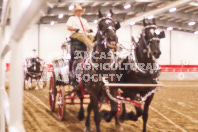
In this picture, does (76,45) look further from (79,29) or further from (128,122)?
(128,122)

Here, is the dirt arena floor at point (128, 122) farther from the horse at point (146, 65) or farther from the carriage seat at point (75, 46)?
→ the carriage seat at point (75, 46)

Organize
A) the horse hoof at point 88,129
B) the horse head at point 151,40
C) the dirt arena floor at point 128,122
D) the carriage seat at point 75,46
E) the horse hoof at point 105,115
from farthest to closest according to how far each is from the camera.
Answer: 1. the carriage seat at point 75,46
2. the dirt arena floor at point 128,122
3. the horse hoof at point 88,129
4. the horse hoof at point 105,115
5. the horse head at point 151,40

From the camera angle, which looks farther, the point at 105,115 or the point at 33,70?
the point at 33,70

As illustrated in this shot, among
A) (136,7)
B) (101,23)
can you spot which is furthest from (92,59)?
(136,7)

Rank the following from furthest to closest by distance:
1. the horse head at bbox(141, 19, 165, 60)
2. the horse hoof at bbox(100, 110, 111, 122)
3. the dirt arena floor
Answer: the dirt arena floor, the horse hoof at bbox(100, 110, 111, 122), the horse head at bbox(141, 19, 165, 60)

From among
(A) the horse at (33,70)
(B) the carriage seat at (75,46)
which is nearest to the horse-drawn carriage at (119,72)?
(B) the carriage seat at (75,46)

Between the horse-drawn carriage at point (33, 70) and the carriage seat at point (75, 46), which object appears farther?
the horse-drawn carriage at point (33, 70)

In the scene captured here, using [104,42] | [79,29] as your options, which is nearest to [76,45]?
[79,29]

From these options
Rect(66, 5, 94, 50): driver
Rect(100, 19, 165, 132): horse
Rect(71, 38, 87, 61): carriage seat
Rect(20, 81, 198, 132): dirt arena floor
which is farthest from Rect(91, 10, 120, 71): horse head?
Rect(20, 81, 198, 132): dirt arena floor

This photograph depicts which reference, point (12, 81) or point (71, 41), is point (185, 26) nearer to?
point (71, 41)

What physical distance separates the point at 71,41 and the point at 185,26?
19931mm

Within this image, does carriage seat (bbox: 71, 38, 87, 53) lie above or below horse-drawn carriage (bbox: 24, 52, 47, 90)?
above

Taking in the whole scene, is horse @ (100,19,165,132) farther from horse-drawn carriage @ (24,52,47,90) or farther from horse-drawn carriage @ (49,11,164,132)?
horse-drawn carriage @ (24,52,47,90)

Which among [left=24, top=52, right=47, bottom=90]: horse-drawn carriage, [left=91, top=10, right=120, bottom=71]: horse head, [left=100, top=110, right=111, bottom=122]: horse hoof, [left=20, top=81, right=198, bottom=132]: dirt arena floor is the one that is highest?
[left=91, top=10, right=120, bottom=71]: horse head
